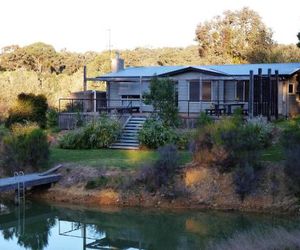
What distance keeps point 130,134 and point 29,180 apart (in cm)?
823

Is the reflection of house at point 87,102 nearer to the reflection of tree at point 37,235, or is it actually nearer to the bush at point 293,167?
the reflection of tree at point 37,235

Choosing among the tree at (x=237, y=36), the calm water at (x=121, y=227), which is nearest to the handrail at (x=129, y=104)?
the calm water at (x=121, y=227)

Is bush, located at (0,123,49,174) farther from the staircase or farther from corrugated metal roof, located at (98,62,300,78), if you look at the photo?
corrugated metal roof, located at (98,62,300,78)

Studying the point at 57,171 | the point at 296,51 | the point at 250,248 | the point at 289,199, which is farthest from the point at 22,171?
the point at 296,51

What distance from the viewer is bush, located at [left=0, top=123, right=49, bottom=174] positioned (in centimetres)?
2311

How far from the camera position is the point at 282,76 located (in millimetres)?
32594

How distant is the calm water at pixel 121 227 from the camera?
17094mm

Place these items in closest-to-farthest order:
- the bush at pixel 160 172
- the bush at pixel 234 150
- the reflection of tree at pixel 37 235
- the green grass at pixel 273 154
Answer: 1. the reflection of tree at pixel 37 235
2. the bush at pixel 234 150
3. the bush at pixel 160 172
4. the green grass at pixel 273 154

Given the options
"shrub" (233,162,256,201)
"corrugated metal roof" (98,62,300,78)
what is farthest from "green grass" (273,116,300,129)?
"shrub" (233,162,256,201)

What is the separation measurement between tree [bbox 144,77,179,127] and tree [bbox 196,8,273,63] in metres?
29.6

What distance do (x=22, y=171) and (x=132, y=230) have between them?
20.9ft

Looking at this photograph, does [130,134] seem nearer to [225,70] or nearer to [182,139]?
[182,139]

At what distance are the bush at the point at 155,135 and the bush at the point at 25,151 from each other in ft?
16.2

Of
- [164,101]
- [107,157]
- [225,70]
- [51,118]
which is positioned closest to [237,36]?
[225,70]
